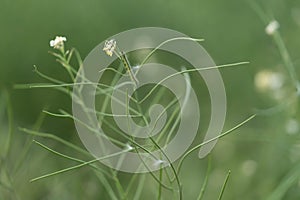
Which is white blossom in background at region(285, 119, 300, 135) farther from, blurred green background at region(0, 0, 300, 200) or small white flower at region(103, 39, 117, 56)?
small white flower at region(103, 39, 117, 56)

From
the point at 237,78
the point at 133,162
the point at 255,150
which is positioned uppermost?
the point at 237,78

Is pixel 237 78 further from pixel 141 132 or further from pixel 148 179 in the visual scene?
pixel 141 132

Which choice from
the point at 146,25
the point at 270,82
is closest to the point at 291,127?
the point at 270,82

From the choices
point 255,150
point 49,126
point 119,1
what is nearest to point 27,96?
point 49,126

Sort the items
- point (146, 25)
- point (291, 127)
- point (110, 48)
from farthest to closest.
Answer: point (146, 25) < point (291, 127) < point (110, 48)

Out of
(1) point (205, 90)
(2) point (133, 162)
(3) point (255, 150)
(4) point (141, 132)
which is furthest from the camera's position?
(1) point (205, 90)

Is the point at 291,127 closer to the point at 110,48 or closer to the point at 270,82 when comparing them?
the point at 270,82

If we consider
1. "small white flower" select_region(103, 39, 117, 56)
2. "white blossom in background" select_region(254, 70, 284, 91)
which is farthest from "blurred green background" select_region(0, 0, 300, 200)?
"small white flower" select_region(103, 39, 117, 56)
